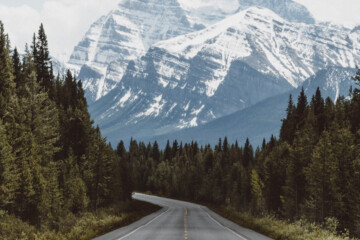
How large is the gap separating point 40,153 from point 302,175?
1319 inches

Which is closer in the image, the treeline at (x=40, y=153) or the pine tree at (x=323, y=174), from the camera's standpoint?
the treeline at (x=40, y=153)

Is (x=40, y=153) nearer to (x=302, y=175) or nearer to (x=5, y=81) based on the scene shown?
(x=5, y=81)

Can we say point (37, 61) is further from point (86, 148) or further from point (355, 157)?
point (355, 157)

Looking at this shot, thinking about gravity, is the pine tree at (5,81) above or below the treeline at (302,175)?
above

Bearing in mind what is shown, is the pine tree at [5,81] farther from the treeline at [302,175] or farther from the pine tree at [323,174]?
the pine tree at [323,174]

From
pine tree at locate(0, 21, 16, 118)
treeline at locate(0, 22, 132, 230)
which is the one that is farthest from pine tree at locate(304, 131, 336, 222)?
pine tree at locate(0, 21, 16, 118)

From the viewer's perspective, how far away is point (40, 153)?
49.7m

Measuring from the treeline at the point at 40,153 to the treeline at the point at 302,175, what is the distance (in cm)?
2233

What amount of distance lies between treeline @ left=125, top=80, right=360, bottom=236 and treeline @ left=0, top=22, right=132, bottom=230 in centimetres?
2233

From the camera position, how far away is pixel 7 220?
121 ft

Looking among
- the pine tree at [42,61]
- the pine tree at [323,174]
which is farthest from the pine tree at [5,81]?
the pine tree at [323,174]

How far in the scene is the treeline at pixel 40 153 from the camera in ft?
129

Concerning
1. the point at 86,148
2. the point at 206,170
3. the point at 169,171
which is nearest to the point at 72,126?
the point at 86,148

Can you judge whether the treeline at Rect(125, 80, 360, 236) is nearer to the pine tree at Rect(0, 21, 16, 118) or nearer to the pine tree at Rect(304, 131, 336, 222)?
the pine tree at Rect(304, 131, 336, 222)
